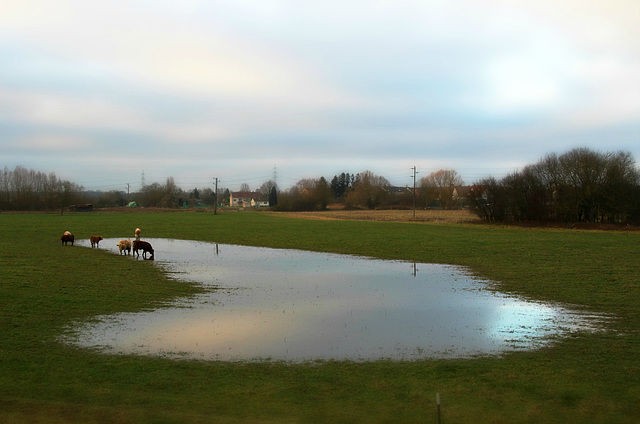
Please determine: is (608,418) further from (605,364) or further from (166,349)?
(166,349)

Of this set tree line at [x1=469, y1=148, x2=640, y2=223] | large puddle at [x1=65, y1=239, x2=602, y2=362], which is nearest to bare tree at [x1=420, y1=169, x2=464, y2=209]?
tree line at [x1=469, y1=148, x2=640, y2=223]

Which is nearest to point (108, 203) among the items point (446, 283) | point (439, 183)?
point (439, 183)

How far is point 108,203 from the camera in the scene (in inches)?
5418

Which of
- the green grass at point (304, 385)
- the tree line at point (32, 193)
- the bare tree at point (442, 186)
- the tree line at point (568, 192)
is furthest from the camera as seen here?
the bare tree at point (442, 186)

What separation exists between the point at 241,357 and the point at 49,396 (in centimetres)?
292

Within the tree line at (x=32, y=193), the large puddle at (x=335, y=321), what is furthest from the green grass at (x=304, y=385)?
the tree line at (x=32, y=193)

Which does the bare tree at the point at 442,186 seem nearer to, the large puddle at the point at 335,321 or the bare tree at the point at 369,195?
the bare tree at the point at 369,195

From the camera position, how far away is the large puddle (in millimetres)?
8727

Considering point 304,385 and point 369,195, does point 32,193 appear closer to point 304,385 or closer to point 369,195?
point 369,195

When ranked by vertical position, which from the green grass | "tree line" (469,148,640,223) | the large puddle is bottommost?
the large puddle

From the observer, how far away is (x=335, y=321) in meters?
11.0

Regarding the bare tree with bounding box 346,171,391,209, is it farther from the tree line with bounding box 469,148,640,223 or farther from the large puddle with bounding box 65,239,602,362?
the large puddle with bounding box 65,239,602,362

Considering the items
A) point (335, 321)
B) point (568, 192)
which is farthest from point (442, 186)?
point (335, 321)

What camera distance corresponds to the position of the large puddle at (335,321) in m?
8.73
